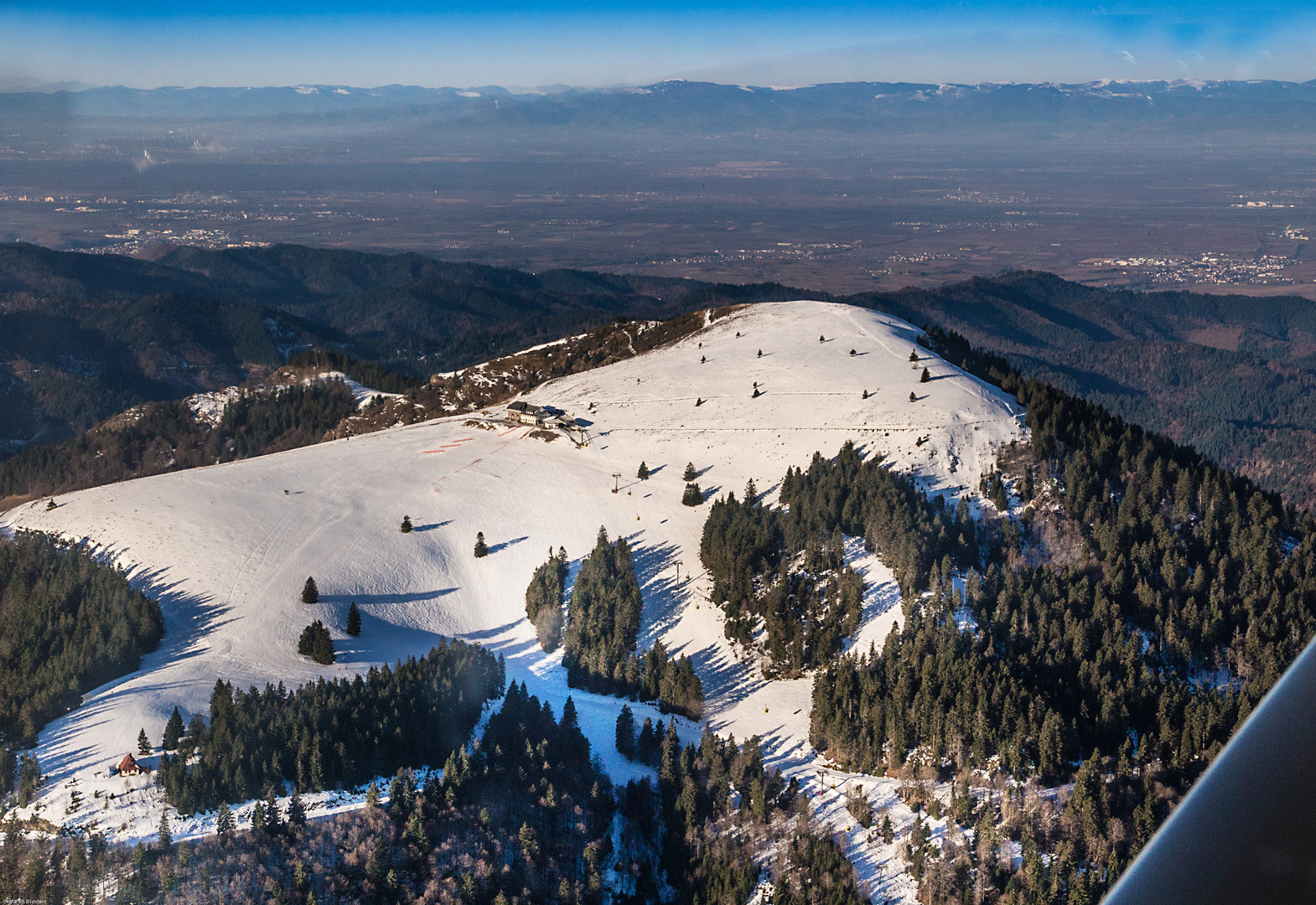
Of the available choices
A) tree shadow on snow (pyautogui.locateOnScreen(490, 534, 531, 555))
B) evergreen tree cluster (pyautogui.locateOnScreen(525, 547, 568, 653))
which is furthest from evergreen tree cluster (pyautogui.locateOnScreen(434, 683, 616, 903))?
tree shadow on snow (pyautogui.locateOnScreen(490, 534, 531, 555))

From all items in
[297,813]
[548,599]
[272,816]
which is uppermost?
[272,816]

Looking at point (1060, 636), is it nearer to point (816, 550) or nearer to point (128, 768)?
point (816, 550)

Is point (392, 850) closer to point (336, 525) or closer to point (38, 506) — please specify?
point (336, 525)

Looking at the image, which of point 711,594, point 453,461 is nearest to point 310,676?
point 711,594

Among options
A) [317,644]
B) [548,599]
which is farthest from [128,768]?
[548,599]

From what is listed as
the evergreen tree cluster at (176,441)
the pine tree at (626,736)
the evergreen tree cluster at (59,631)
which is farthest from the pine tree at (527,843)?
the evergreen tree cluster at (176,441)

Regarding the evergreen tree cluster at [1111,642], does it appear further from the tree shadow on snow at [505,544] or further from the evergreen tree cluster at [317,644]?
the evergreen tree cluster at [317,644]
